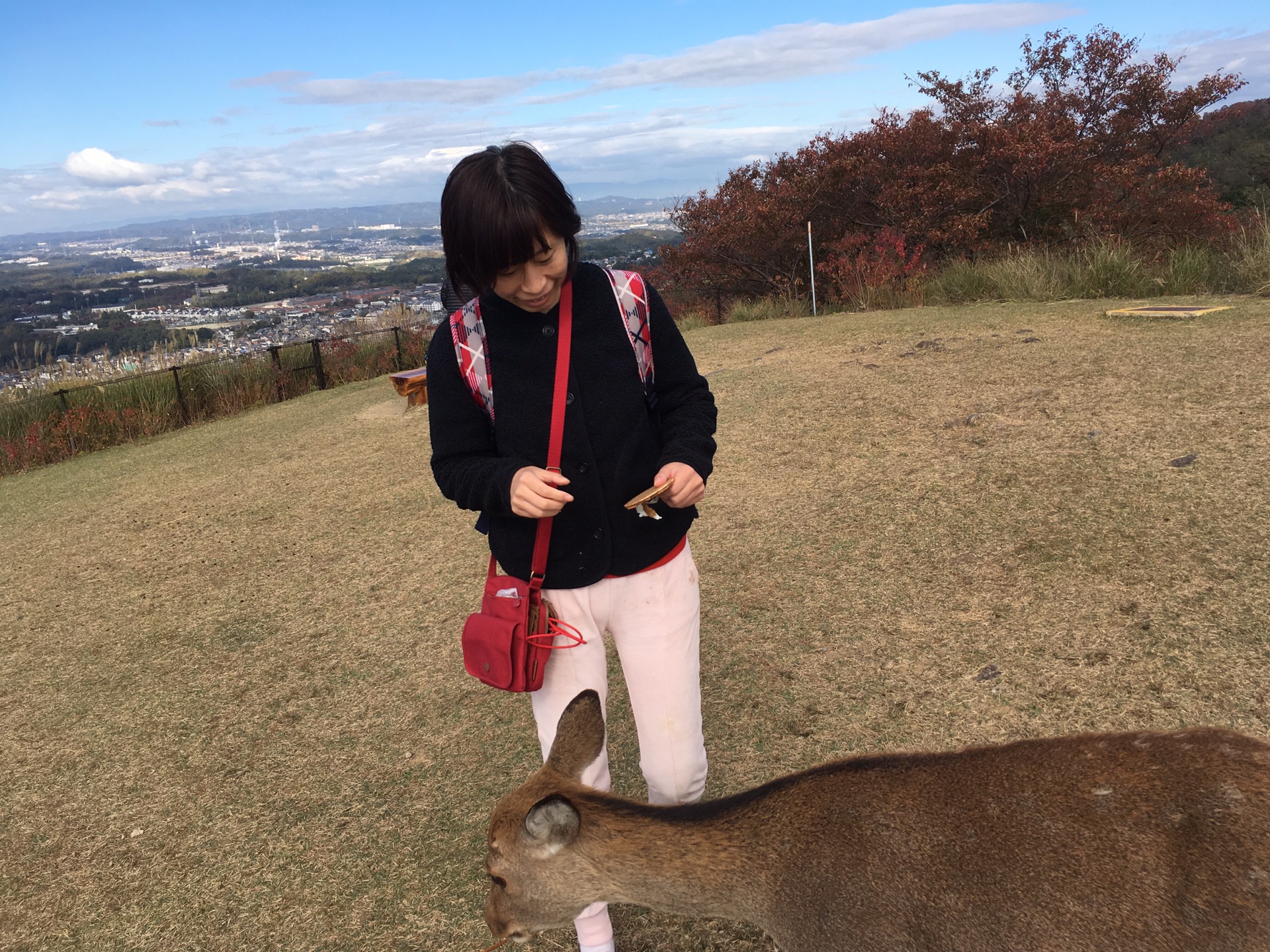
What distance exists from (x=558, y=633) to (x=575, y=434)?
0.47 m

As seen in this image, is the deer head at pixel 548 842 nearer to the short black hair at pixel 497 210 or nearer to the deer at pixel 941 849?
the deer at pixel 941 849

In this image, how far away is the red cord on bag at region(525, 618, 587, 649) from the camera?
2000 millimetres

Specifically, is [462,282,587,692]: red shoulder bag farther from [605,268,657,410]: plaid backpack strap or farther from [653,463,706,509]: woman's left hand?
[653,463,706,509]: woman's left hand

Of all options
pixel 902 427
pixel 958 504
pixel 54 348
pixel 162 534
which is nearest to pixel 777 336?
pixel 902 427

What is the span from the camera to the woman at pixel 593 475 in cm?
192

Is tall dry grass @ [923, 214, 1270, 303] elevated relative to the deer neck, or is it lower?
elevated

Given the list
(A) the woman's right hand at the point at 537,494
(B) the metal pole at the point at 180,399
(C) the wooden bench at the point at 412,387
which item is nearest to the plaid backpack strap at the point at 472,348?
(A) the woman's right hand at the point at 537,494

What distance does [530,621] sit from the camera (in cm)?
199

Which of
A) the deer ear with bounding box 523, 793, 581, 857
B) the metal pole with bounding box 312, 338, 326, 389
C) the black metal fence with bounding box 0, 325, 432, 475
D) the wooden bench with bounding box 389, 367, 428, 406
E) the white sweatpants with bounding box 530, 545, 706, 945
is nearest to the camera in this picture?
the deer ear with bounding box 523, 793, 581, 857

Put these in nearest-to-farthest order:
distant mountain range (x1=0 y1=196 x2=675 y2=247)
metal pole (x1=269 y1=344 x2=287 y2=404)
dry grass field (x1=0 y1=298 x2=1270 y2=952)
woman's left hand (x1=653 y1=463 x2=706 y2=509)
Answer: woman's left hand (x1=653 y1=463 x2=706 y2=509)
dry grass field (x1=0 y1=298 x2=1270 y2=952)
metal pole (x1=269 y1=344 x2=287 y2=404)
distant mountain range (x1=0 y1=196 x2=675 y2=247)

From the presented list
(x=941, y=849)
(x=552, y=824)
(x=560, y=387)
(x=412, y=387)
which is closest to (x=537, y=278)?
(x=560, y=387)

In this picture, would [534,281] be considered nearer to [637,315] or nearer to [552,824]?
[637,315]

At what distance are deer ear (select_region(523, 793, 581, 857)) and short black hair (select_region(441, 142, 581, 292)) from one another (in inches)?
42.1

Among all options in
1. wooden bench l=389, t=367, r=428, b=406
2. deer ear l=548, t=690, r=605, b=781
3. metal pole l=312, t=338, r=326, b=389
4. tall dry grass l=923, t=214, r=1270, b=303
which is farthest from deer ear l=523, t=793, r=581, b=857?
metal pole l=312, t=338, r=326, b=389
